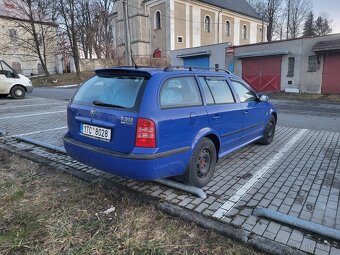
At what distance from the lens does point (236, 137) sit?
4.80m

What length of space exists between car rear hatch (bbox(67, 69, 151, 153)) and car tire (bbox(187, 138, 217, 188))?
0.97 m

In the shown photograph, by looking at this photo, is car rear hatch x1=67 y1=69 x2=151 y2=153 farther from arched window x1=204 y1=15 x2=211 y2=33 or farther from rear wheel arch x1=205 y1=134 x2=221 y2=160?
arched window x1=204 y1=15 x2=211 y2=33

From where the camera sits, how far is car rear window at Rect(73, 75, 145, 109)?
11.2 feet

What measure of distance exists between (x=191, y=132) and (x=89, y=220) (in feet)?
5.37

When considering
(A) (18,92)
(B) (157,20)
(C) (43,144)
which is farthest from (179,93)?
(B) (157,20)

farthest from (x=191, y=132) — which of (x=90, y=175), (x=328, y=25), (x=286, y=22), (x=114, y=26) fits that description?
(x=328, y=25)

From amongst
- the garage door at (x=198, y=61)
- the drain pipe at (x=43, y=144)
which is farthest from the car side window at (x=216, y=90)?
the garage door at (x=198, y=61)

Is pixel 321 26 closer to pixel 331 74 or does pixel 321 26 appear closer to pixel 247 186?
pixel 331 74

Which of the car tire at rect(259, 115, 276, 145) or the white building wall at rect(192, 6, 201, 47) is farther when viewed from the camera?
the white building wall at rect(192, 6, 201, 47)

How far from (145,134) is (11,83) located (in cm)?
1510

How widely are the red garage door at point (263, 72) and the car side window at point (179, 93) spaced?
1850 centimetres

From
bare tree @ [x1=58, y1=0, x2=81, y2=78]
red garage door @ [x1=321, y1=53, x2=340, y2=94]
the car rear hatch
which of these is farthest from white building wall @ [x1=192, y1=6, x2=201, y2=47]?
the car rear hatch

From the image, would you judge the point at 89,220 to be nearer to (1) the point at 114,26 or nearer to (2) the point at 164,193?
(2) the point at 164,193

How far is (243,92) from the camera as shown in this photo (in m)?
5.23
